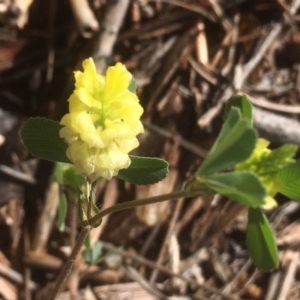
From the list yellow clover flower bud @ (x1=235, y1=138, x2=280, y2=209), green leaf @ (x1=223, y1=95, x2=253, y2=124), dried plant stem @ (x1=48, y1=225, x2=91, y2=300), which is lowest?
dried plant stem @ (x1=48, y1=225, x2=91, y2=300)

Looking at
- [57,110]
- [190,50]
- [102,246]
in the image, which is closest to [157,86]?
[190,50]

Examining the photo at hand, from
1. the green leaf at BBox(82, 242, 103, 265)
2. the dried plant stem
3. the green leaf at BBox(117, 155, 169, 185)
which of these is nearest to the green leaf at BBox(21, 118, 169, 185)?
the green leaf at BBox(117, 155, 169, 185)

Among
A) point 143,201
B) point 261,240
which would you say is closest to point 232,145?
point 143,201

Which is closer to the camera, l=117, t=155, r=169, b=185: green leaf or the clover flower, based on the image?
the clover flower

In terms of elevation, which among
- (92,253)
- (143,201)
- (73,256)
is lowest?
(92,253)

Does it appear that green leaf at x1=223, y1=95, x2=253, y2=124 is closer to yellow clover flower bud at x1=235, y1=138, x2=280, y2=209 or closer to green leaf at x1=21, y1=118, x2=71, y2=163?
yellow clover flower bud at x1=235, y1=138, x2=280, y2=209

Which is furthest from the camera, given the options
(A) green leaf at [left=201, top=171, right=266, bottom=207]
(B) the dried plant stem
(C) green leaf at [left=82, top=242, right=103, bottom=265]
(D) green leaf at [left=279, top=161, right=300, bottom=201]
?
(C) green leaf at [left=82, top=242, right=103, bottom=265]

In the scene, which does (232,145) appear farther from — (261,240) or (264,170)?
(261,240)
